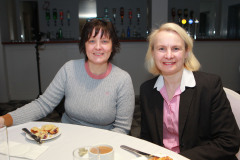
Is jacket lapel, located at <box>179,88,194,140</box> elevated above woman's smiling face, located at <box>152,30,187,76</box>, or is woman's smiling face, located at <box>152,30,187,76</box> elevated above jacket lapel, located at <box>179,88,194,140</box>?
woman's smiling face, located at <box>152,30,187,76</box>

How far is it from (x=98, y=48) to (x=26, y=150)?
2.78 ft

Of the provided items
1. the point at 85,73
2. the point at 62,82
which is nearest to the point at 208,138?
the point at 85,73

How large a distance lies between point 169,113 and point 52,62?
382 cm

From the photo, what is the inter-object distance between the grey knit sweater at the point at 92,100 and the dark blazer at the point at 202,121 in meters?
0.19

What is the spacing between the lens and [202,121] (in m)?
1.35

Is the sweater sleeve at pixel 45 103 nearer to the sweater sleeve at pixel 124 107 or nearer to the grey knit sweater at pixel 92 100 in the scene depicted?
the grey knit sweater at pixel 92 100

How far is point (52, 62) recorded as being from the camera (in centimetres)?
480

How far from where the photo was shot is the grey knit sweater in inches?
63.4

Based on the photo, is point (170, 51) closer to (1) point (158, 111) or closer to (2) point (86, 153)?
(1) point (158, 111)

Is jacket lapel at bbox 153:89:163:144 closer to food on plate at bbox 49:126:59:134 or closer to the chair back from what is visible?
the chair back

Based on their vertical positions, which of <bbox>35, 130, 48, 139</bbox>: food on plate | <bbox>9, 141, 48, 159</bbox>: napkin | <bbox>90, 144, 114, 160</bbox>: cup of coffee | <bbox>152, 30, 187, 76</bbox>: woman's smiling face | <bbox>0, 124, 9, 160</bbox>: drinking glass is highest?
<bbox>152, 30, 187, 76</bbox>: woman's smiling face

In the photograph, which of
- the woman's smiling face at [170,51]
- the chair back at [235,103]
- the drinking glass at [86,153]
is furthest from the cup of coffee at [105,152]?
the chair back at [235,103]

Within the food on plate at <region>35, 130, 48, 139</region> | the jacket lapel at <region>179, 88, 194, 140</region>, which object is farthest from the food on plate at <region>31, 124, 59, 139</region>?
the jacket lapel at <region>179, 88, 194, 140</region>

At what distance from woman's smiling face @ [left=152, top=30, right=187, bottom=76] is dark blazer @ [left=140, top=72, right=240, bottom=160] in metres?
0.15
